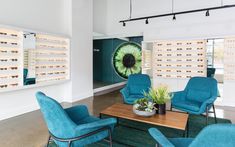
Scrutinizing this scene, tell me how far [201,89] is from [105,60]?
4791 millimetres

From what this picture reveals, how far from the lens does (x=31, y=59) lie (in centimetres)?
418

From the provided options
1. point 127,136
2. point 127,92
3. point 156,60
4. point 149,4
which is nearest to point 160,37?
point 156,60

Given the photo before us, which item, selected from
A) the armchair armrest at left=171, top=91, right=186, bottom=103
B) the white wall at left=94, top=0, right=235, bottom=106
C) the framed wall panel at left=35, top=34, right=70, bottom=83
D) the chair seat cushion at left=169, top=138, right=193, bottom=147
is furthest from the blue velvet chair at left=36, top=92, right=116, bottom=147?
the white wall at left=94, top=0, right=235, bottom=106

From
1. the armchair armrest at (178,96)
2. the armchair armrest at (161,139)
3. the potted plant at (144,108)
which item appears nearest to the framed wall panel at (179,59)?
the armchair armrest at (178,96)

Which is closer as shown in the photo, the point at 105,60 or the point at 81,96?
the point at 81,96

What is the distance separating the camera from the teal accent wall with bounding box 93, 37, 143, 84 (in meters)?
7.41

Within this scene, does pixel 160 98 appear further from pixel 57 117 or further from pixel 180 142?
pixel 57 117

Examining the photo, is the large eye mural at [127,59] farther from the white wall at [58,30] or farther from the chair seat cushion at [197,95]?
the chair seat cushion at [197,95]

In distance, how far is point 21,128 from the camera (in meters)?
3.23

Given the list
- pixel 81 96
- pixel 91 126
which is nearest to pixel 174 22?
pixel 81 96

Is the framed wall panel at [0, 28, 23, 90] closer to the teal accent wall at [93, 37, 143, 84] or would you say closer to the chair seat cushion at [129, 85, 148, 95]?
the chair seat cushion at [129, 85, 148, 95]

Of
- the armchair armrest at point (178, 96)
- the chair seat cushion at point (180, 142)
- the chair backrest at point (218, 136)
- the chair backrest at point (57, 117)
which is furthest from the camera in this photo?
the armchair armrest at point (178, 96)

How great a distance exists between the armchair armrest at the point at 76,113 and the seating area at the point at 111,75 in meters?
0.01

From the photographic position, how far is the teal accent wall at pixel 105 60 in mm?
7410
